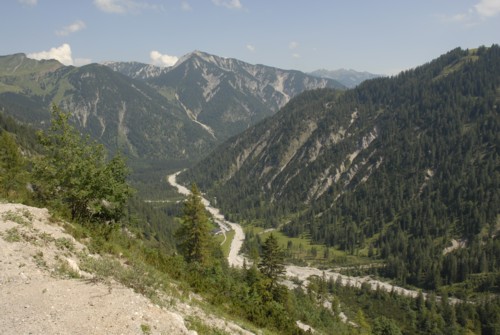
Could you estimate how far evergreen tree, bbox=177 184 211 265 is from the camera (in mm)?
61219

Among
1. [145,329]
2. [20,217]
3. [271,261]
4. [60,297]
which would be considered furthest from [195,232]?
[145,329]

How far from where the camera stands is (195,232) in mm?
61125

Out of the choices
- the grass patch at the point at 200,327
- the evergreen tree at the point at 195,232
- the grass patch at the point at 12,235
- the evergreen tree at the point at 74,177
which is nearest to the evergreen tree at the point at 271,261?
the evergreen tree at the point at 195,232

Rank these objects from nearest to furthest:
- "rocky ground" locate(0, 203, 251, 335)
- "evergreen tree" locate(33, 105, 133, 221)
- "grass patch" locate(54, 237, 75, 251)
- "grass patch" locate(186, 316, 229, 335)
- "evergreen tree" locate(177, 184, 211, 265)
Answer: "rocky ground" locate(0, 203, 251, 335)
"grass patch" locate(186, 316, 229, 335)
"grass patch" locate(54, 237, 75, 251)
"evergreen tree" locate(33, 105, 133, 221)
"evergreen tree" locate(177, 184, 211, 265)

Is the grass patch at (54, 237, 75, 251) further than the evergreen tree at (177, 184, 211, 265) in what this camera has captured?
No

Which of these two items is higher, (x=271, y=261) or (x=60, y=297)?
(x=60, y=297)

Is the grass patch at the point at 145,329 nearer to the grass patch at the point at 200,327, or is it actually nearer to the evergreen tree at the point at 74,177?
the grass patch at the point at 200,327

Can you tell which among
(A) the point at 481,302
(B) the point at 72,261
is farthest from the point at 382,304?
(B) the point at 72,261

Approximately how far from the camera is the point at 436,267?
183125mm

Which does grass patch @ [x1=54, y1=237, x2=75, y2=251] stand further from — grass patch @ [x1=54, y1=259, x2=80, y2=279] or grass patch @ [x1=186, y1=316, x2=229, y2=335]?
grass patch @ [x1=186, y1=316, x2=229, y2=335]

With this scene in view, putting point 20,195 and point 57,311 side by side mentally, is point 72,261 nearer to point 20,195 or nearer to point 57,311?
point 57,311

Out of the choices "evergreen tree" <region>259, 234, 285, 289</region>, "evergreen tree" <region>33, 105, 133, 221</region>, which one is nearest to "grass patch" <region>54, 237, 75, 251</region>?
"evergreen tree" <region>33, 105, 133, 221</region>

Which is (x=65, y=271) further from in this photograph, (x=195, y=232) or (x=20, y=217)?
(x=195, y=232)

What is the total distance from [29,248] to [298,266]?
18713 cm
